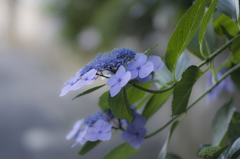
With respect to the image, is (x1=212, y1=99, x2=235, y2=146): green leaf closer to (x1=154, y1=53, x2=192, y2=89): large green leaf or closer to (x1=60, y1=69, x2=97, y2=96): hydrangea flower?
(x1=154, y1=53, x2=192, y2=89): large green leaf

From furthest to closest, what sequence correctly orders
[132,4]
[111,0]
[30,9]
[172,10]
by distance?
[30,9] → [111,0] → [132,4] → [172,10]

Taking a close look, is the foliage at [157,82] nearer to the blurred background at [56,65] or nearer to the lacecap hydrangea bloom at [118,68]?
the lacecap hydrangea bloom at [118,68]

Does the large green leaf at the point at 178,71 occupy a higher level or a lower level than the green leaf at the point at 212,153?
higher

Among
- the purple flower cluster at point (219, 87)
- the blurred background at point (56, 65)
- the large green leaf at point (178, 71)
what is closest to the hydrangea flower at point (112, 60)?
the large green leaf at point (178, 71)

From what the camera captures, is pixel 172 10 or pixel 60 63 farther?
pixel 60 63

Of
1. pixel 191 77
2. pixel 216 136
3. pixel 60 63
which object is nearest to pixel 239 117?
pixel 216 136

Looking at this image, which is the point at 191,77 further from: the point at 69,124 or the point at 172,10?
the point at 69,124

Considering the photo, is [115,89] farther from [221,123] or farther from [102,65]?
[221,123]
